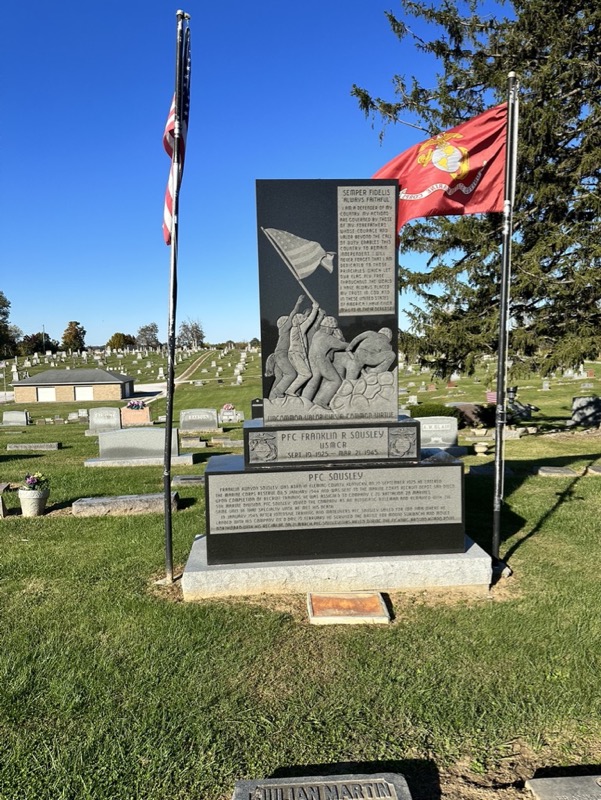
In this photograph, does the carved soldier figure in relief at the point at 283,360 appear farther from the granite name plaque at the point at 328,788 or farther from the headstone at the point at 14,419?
the headstone at the point at 14,419

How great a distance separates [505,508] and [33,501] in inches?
337

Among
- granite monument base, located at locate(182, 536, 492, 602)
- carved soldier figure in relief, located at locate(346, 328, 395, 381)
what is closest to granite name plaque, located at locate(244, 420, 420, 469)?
carved soldier figure in relief, located at locate(346, 328, 395, 381)

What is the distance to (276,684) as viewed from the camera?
438 centimetres

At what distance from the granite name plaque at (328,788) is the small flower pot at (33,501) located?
26.1 ft

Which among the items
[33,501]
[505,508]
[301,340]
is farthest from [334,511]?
[33,501]

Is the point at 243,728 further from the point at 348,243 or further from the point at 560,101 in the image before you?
the point at 560,101

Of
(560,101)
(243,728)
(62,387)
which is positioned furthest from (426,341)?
(62,387)

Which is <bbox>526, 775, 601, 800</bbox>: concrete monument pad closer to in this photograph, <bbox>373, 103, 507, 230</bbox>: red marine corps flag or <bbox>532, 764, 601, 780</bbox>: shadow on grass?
<bbox>532, 764, 601, 780</bbox>: shadow on grass

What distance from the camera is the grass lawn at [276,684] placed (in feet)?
11.3

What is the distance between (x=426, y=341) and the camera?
17859mm

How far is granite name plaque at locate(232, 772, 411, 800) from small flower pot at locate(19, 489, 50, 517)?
313 inches

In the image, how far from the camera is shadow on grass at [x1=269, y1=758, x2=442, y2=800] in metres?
3.31

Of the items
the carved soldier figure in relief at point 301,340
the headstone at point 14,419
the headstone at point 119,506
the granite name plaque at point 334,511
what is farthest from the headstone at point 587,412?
the headstone at point 14,419

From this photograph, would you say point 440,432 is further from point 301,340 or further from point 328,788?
point 328,788
